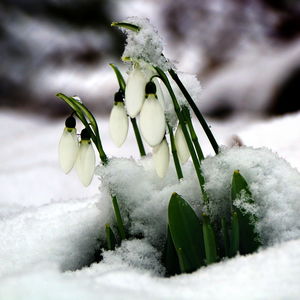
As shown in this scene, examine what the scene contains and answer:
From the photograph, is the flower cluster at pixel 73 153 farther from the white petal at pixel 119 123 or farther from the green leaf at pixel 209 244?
the green leaf at pixel 209 244

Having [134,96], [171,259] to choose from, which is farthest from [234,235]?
[134,96]

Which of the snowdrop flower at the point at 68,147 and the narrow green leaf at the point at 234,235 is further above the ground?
the snowdrop flower at the point at 68,147

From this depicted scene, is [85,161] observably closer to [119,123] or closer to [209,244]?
[119,123]

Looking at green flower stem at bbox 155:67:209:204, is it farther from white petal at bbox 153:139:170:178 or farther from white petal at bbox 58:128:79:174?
white petal at bbox 58:128:79:174

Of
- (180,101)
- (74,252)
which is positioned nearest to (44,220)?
(74,252)

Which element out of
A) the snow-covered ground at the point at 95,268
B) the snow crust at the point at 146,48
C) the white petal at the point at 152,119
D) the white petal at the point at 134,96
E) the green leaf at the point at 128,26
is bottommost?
the snow-covered ground at the point at 95,268

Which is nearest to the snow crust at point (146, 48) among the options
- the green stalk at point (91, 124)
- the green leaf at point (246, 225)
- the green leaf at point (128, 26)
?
the green leaf at point (128, 26)

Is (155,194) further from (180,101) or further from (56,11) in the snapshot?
(56,11)
